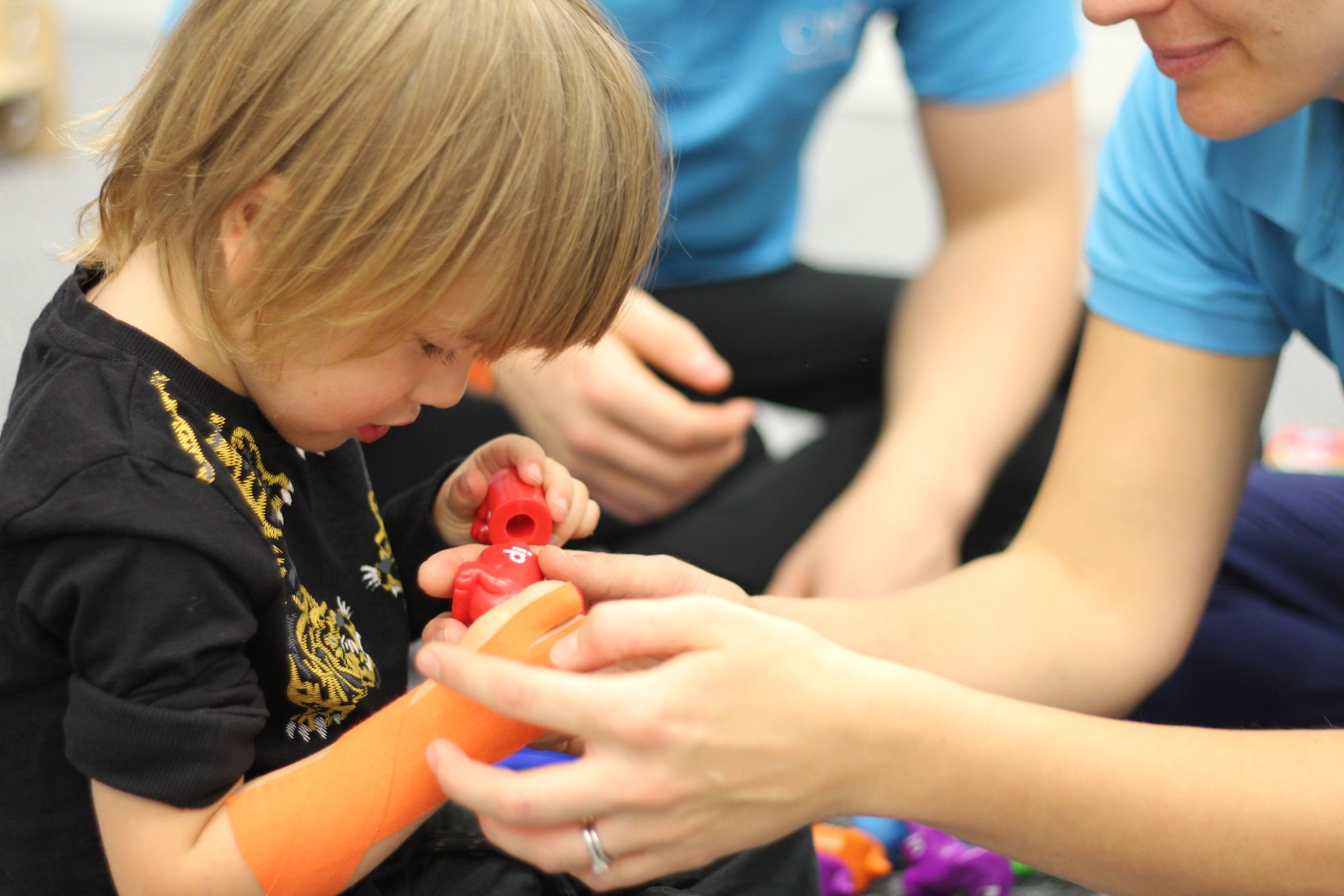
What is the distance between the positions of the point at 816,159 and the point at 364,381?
2.49 meters

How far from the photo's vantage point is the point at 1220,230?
0.80 m

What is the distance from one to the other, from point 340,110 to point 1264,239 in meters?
0.55

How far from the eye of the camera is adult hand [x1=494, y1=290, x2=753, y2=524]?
94 cm

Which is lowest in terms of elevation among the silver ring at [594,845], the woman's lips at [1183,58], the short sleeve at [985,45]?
the silver ring at [594,845]

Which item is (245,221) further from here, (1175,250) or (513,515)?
(1175,250)

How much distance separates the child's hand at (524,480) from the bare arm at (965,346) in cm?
31

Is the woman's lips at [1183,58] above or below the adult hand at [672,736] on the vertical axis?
above

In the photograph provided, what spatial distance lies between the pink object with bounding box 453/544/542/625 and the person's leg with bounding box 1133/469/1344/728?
54cm

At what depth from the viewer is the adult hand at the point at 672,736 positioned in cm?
50

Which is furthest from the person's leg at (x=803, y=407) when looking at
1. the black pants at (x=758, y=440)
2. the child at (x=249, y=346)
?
the child at (x=249, y=346)

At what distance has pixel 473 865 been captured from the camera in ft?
2.23

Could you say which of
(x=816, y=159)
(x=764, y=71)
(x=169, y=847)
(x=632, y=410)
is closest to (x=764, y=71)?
(x=764, y=71)

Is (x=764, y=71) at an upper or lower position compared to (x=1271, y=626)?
upper

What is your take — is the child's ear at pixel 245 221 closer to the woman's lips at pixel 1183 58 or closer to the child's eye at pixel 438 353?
the child's eye at pixel 438 353
